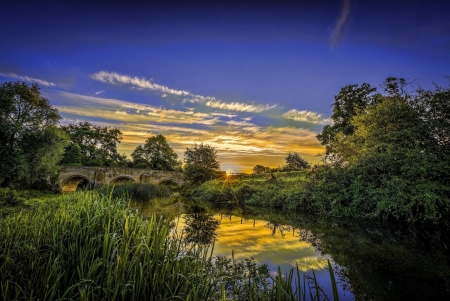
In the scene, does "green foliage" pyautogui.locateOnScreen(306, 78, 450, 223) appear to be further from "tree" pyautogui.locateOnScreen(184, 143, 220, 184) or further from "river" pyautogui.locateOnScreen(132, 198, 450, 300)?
"tree" pyautogui.locateOnScreen(184, 143, 220, 184)

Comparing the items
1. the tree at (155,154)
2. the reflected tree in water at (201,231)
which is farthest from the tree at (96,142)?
the reflected tree in water at (201,231)

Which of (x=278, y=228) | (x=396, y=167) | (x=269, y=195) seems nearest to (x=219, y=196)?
(x=269, y=195)

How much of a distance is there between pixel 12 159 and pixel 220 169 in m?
24.8

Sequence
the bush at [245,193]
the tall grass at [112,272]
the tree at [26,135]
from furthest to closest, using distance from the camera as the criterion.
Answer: the bush at [245,193] < the tree at [26,135] < the tall grass at [112,272]

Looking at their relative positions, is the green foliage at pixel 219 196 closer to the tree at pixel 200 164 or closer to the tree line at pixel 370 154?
the tree line at pixel 370 154

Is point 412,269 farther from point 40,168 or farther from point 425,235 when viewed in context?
point 40,168

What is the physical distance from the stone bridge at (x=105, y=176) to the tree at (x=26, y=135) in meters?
9.03

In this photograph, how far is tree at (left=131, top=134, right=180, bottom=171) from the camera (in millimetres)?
50081

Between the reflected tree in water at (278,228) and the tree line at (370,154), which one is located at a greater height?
the tree line at (370,154)

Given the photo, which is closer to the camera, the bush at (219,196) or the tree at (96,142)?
the bush at (219,196)

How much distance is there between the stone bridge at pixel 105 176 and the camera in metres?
29.1

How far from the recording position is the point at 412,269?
4961 millimetres

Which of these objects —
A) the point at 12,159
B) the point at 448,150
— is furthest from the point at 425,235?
the point at 12,159

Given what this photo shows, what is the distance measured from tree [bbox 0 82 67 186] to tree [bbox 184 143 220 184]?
54.3 ft
